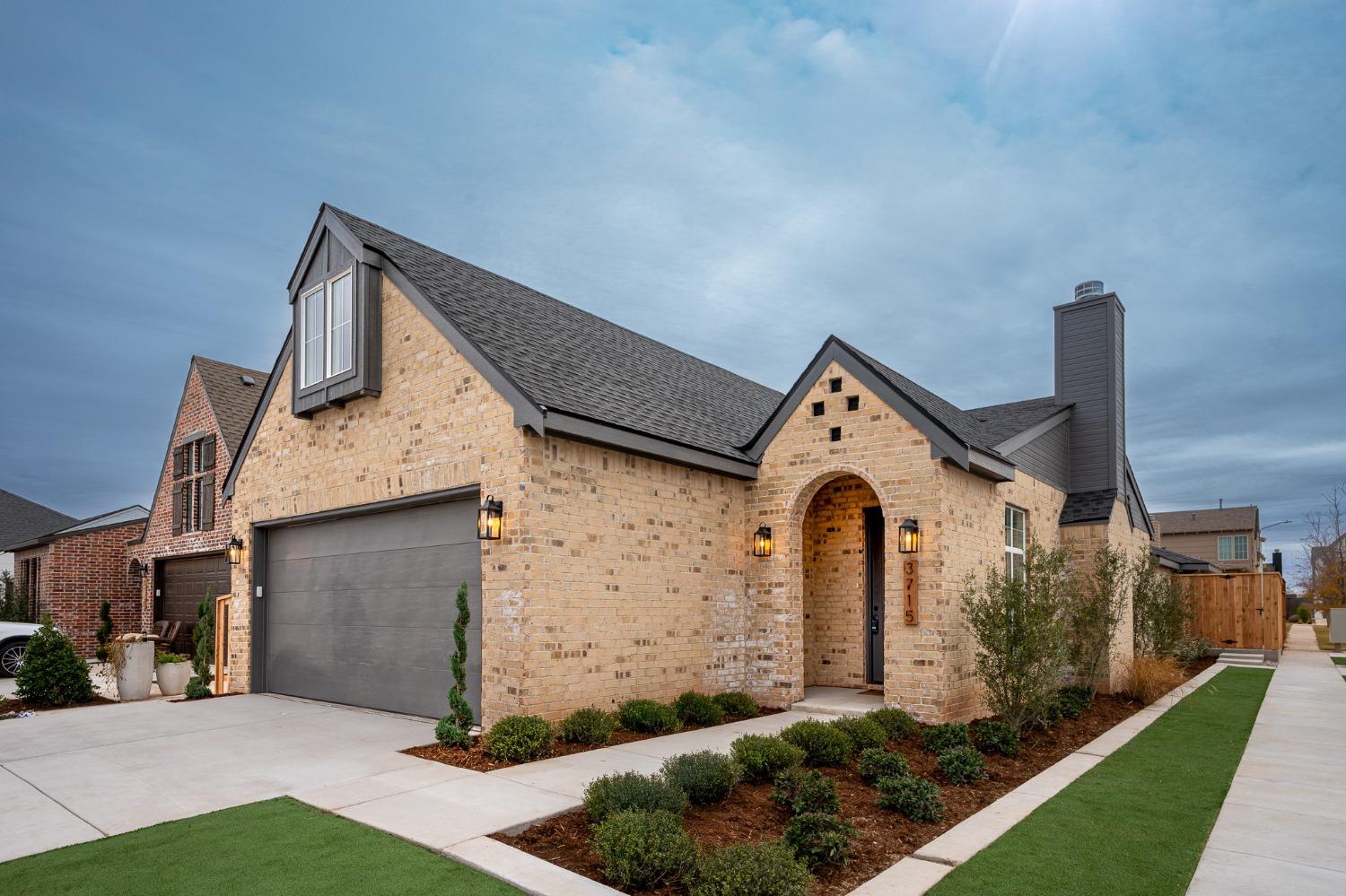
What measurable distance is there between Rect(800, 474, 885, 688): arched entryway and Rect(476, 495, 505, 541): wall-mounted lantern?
18.0 ft

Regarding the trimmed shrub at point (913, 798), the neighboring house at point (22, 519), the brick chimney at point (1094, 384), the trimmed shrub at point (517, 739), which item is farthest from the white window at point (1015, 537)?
the neighboring house at point (22, 519)

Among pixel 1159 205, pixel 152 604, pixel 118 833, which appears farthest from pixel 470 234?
pixel 118 833

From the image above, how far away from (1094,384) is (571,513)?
37.7 feet

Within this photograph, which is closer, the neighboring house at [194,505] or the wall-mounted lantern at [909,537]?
the wall-mounted lantern at [909,537]

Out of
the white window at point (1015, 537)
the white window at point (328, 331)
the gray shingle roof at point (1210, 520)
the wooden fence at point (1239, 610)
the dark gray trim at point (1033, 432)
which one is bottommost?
the wooden fence at point (1239, 610)

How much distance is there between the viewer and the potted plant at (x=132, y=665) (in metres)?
12.5

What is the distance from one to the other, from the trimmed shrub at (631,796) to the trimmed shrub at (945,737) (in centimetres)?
366

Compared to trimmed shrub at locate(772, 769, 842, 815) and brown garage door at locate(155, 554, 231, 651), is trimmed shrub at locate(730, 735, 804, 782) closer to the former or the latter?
trimmed shrub at locate(772, 769, 842, 815)

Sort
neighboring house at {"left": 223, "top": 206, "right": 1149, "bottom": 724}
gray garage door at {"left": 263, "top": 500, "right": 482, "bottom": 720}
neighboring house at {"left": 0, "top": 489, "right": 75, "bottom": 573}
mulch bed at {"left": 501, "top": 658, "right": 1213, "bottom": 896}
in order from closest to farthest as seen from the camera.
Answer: mulch bed at {"left": 501, "top": 658, "right": 1213, "bottom": 896} → neighboring house at {"left": 223, "top": 206, "right": 1149, "bottom": 724} → gray garage door at {"left": 263, "top": 500, "right": 482, "bottom": 720} → neighboring house at {"left": 0, "top": 489, "right": 75, "bottom": 573}

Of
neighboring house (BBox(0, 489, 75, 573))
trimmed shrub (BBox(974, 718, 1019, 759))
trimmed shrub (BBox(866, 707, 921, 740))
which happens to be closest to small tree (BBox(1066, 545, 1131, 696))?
trimmed shrub (BBox(974, 718, 1019, 759))

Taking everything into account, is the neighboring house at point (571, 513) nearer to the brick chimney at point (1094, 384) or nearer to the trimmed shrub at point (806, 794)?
the brick chimney at point (1094, 384)

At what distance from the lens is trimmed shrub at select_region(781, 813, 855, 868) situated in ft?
16.6

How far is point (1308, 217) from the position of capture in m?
20.7

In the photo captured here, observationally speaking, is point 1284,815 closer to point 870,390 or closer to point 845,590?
point 870,390
